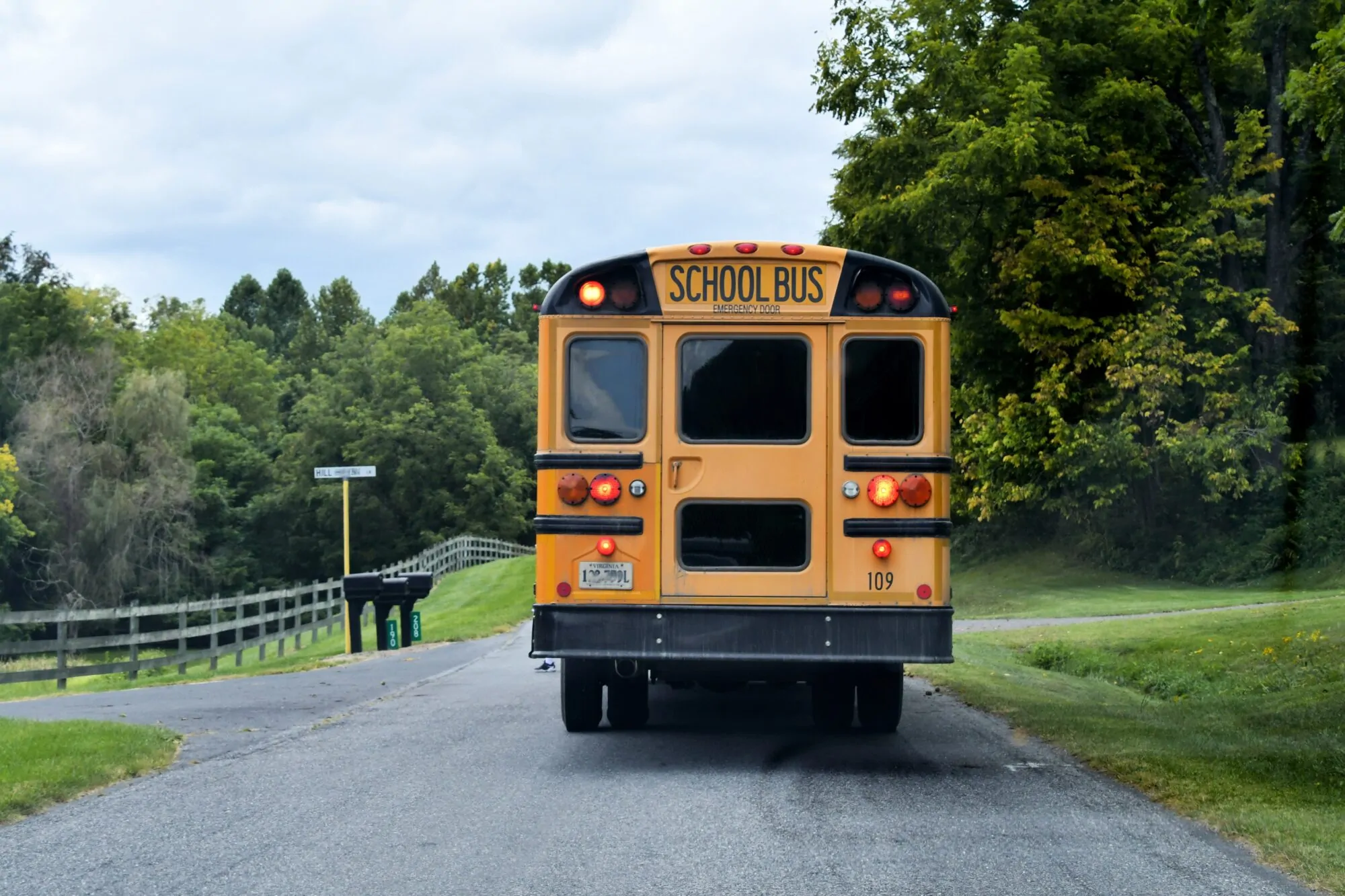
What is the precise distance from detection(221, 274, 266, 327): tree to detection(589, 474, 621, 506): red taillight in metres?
131

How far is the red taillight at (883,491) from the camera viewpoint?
368 inches

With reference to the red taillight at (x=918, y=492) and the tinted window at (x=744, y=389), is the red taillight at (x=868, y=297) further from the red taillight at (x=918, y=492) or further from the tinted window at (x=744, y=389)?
the red taillight at (x=918, y=492)

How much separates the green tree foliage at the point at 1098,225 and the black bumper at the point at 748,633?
1834 centimetres

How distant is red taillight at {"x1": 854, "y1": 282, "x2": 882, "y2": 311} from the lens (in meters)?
9.57

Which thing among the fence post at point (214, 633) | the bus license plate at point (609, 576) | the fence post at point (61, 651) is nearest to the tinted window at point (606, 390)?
the bus license plate at point (609, 576)

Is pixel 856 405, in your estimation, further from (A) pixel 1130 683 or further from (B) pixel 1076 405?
(B) pixel 1076 405

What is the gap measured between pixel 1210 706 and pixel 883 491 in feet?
19.3

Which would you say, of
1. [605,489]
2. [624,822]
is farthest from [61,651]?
[624,822]

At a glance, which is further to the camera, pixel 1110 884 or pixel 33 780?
pixel 33 780

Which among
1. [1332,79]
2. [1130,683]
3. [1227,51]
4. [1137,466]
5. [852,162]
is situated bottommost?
[1130,683]

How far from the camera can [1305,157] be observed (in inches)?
1201

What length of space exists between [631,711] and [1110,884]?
5.53 m

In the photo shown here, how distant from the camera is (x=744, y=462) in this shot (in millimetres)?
9422

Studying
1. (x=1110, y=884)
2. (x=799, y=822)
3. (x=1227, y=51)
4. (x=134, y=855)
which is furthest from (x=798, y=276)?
(x=1227, y=51)
